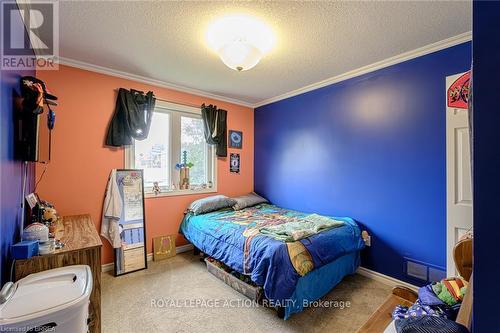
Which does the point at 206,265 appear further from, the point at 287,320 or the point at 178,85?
the point at 178,85

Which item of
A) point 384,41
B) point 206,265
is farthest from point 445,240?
point 206,265

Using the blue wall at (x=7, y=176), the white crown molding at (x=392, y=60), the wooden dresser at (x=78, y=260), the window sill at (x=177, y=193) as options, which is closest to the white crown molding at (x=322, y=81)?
the white crown molding at (x=392, y=60)

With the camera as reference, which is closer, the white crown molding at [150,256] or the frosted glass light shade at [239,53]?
the frosted glass light shade at [239,53]

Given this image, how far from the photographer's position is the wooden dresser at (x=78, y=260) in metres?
1.37

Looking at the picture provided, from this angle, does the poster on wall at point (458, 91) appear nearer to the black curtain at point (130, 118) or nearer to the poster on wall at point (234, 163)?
the poster on wall at point (234, 163)

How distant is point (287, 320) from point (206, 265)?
4.40 feet

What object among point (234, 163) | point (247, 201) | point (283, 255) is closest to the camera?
point (283, 255)

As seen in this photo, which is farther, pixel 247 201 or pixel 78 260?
pixel 247 201

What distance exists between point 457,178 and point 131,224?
138 inches

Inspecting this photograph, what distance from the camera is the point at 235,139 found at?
4.04 m

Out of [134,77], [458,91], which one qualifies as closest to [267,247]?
[458,91]

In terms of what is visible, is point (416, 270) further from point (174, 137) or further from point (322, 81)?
point (174, 137)

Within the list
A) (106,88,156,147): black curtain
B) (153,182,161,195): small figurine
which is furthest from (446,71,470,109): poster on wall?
(153,182,161,195): small figurine
